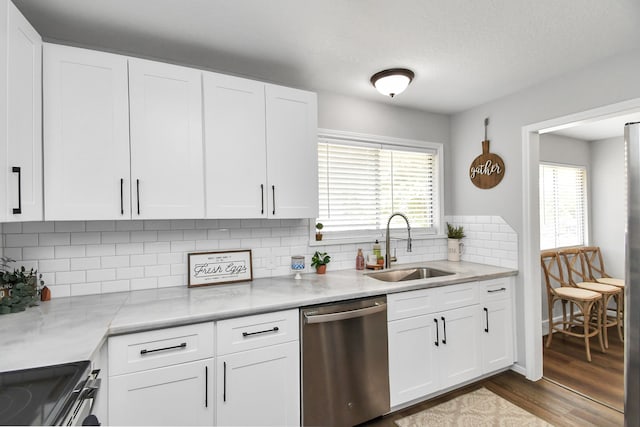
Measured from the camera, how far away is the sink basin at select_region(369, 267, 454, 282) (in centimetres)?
282

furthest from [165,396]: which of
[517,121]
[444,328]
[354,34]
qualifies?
[517,121]

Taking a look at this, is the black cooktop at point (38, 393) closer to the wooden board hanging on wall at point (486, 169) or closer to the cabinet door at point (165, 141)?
the cabinet door at point (165, 141)

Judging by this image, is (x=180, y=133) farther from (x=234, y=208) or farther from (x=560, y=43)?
(x=560, y=43)

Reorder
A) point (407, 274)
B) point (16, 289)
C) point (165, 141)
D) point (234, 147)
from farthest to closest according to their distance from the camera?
point (407, 274)
point (234, 147)
point (165, 141)
point (16, 289)

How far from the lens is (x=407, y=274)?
9.70 feet

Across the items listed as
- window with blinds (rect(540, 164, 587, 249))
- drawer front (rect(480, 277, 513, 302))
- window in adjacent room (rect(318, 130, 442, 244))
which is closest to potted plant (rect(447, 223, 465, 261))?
window in adjacent room (rect(318, 130, 442, 244))

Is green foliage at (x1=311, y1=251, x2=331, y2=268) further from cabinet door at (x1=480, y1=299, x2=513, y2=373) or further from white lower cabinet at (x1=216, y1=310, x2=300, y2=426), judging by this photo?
cabinet door at (x1=480, y1=299, x2=513, y2=373)

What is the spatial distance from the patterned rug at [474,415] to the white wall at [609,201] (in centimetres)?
331

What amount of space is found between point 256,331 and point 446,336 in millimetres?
1509

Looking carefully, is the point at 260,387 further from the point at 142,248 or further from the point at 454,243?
the point at 454,243

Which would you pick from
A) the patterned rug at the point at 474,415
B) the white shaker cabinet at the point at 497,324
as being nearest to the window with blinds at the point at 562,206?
the white shaker cabinet at the point at 497,324

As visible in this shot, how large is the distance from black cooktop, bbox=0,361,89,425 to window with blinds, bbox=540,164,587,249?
482cm

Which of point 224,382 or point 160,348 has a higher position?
point 160,348

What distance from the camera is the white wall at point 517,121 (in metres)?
2.24
